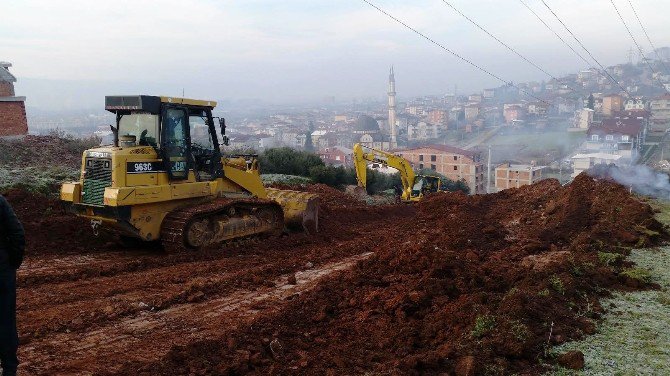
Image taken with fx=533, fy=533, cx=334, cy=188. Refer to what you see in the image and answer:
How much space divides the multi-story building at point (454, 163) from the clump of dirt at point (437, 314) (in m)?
51.0

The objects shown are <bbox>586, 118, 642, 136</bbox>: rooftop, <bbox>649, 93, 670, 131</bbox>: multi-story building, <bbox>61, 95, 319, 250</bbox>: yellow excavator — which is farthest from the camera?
<bbox>649, 93, 670, 131</bbox>: multi-story building

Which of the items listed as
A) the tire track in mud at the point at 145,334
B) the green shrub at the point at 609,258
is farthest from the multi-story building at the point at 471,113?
the tire track in mud at the point at 145,334

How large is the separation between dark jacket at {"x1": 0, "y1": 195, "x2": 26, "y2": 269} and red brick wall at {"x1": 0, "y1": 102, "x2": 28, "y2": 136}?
21544 mm

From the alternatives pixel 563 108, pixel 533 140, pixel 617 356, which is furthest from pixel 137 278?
pixel 563 108

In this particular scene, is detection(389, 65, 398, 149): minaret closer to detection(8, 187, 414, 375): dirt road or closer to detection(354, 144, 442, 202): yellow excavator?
detection(354, 144, 442, 202): yellow excavator

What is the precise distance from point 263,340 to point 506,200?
13291 millimetres

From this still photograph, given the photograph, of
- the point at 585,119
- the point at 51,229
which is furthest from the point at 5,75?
the point at 585,119

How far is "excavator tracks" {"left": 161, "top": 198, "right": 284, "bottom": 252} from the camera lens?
9820 mm

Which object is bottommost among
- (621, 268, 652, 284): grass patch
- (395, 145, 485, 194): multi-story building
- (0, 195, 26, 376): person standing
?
(395, 145, 485, 194): multi-story building

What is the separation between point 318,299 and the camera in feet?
22.5

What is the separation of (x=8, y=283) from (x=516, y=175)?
4855 cm

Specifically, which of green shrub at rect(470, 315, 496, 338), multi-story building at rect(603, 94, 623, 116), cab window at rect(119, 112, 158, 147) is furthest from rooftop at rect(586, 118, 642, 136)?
green shrub at rect(470, 315, 496, 338)

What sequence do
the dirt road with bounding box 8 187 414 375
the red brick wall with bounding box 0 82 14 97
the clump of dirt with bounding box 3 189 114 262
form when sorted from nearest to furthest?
the dirt road with bounding box 8 187 414 375
the clump of dirt with bounding box 3 189 114 262
the red brick wall with bounding box 0 82 14 97

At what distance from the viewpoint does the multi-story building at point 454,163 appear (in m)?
61.1
